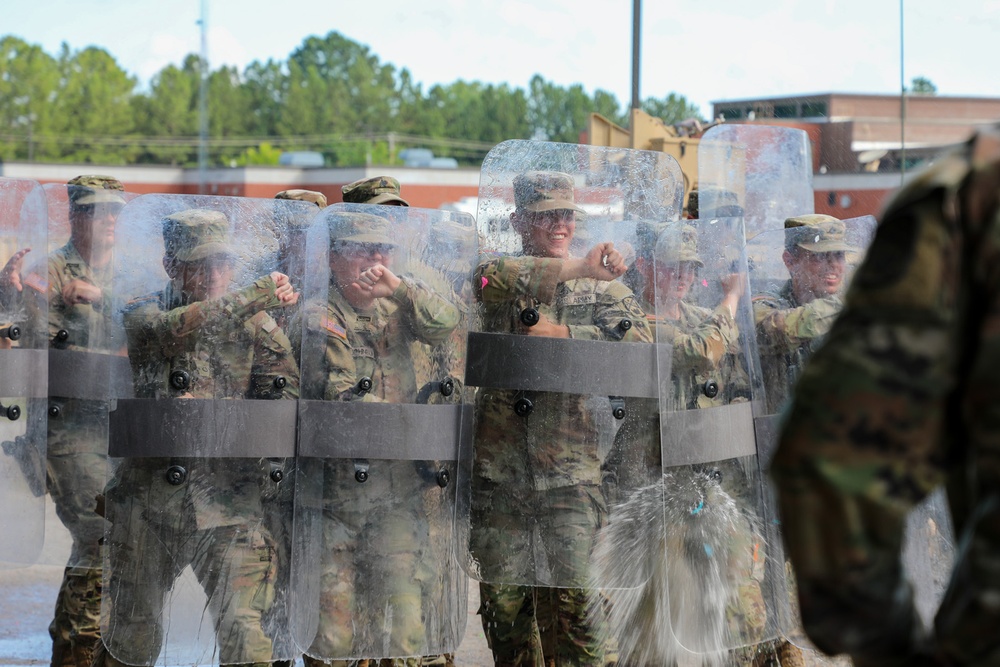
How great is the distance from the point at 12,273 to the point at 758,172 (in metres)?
4.41

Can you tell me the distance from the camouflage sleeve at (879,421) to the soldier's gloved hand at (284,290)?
2785 mm

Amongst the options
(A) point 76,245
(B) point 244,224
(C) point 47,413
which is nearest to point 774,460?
(B) point 244,224

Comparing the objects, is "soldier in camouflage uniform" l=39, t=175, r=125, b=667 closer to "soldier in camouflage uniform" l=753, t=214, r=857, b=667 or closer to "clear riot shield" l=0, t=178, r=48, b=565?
"clear riot shield" l=0, t=178, r=48, b=565

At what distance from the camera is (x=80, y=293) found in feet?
17.2

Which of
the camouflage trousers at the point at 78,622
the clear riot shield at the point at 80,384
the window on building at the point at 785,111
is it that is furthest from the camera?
the window on building at the point at 785,111

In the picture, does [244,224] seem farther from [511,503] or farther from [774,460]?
[774,460]

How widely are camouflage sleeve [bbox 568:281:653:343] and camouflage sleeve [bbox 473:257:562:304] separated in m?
0.17

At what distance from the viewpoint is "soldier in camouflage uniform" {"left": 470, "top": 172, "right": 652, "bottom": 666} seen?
4.39 metres

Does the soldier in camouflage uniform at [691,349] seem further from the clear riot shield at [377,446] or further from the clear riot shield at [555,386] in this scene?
the clear riot shield at [377,446]

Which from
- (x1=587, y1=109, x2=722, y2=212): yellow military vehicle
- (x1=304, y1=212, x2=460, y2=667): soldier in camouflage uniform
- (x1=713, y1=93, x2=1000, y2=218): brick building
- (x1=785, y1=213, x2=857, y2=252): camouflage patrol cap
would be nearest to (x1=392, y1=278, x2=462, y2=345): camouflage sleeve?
(x1=304, y1=212, x2=460, y2=667): soldier in camouflage uniform

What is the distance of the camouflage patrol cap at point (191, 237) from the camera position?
13.8ft

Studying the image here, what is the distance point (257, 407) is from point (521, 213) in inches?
45.5

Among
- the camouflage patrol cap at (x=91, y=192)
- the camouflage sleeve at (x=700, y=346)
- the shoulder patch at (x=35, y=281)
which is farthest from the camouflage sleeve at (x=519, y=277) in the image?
the camouflage patrol cap at (x=91, y=192)

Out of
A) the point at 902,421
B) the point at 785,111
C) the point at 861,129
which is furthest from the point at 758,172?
the point at 861,129
